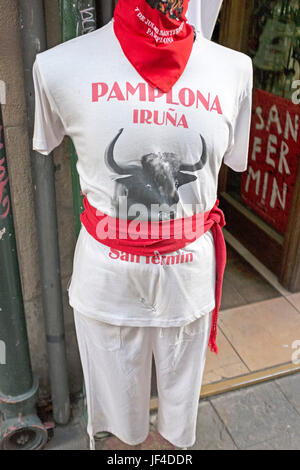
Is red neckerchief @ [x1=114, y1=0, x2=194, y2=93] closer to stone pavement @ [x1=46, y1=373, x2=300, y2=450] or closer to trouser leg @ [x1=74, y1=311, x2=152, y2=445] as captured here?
trouser leg @ [x1=74, y1=311, x2=152, y2=445]

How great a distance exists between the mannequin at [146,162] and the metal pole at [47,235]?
274 mm

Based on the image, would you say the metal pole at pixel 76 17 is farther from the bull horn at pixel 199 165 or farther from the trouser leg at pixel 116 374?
the trouser leg at pixel 116 374

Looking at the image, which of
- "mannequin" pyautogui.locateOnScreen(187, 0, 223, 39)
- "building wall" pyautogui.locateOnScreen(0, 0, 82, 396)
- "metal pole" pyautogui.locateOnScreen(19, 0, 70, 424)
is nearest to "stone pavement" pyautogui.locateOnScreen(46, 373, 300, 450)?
"metal pole" pyautogui.locateOnScreen(19, 0, 70, 424)

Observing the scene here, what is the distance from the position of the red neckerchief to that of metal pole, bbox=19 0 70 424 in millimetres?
376

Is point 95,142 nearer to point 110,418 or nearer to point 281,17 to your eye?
point 110,418

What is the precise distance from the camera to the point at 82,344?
1509 millimetres

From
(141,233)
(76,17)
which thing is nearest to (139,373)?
(141,233)

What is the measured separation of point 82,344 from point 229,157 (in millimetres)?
804

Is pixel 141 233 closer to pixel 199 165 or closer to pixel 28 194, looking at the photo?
pixel 199 165

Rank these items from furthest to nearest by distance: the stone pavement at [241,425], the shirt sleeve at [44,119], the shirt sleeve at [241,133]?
the stone pavement at [241,425], the shirt sleeve at [241,133], the shirt sleeve at [44,119]

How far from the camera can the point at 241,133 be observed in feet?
4.55

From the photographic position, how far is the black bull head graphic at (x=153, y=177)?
117 cm

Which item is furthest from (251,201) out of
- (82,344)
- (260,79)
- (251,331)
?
(82,344)

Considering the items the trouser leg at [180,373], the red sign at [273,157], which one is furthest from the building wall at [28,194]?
the red sign at [273,157]
